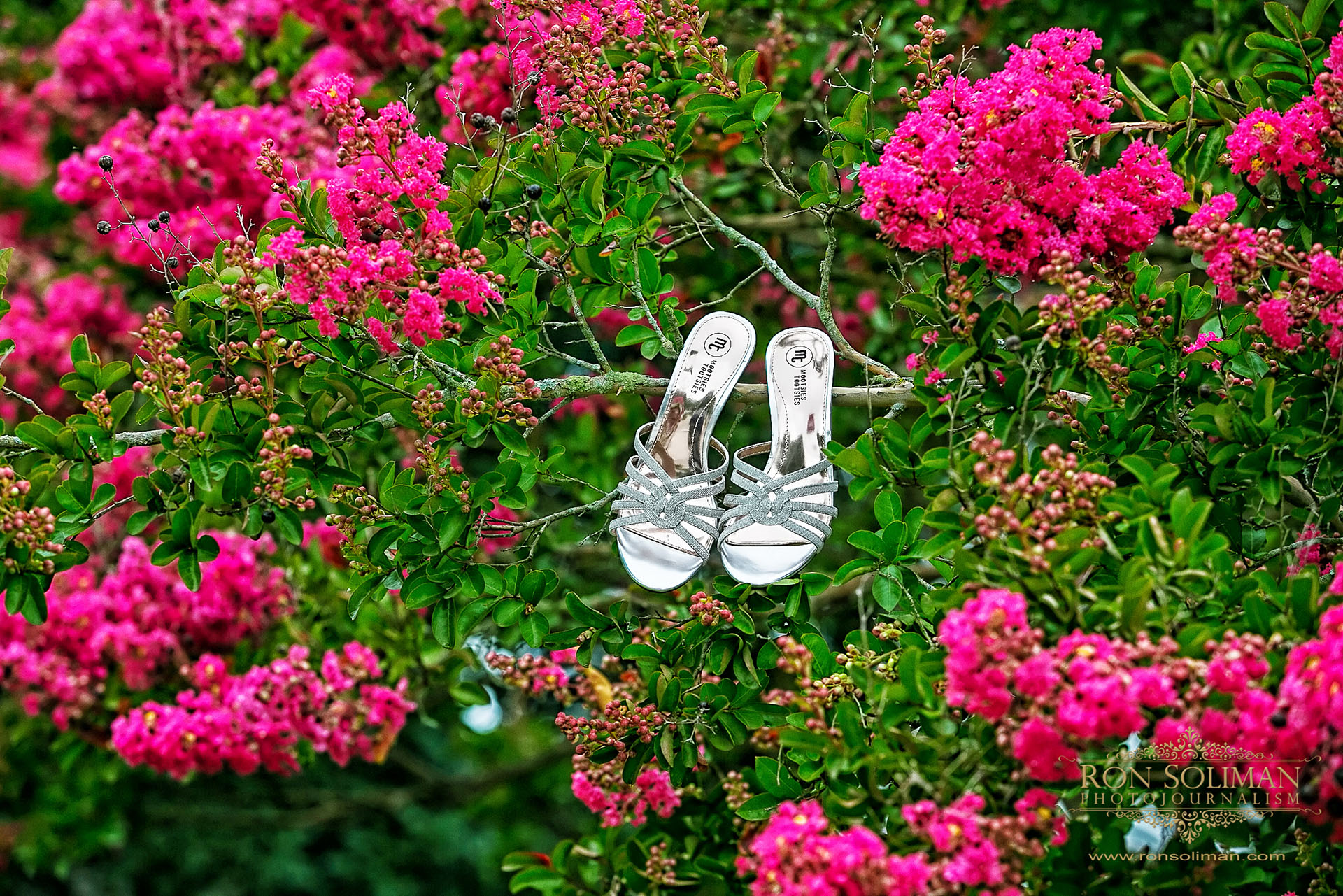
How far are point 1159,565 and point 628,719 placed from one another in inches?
40.9

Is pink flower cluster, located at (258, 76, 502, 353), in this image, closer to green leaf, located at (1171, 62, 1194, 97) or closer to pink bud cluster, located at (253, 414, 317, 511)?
pink bud cluster, located at (253, 414, 317, 511)

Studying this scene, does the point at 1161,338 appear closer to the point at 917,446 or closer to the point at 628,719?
the point at 917,446

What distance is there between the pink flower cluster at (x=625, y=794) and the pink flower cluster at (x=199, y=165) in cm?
188

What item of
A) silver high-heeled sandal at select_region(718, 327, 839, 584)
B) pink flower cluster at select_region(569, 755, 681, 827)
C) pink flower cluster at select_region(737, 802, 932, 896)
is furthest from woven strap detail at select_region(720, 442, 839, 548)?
pink flower cluster at select_region(737, 802, 932, 896)

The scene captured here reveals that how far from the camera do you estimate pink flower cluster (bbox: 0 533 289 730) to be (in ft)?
10.2

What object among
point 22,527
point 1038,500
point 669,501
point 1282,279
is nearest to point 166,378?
point 22,527

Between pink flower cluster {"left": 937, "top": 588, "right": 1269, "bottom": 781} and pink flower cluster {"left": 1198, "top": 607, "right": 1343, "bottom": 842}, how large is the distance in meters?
0.03

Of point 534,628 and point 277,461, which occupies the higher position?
point 277,461

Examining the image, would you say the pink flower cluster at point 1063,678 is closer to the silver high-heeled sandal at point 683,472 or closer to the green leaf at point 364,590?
the silver high-heeled sandal at point 683,472

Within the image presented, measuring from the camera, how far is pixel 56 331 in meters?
4.29

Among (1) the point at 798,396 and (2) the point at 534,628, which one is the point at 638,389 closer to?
(1) the point at 798,396

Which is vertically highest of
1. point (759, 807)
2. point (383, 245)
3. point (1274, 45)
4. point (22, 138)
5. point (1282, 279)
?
point (1274, 45)

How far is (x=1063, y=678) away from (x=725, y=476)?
42.0 inches

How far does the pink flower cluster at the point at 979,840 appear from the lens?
1.47 meters
